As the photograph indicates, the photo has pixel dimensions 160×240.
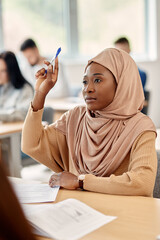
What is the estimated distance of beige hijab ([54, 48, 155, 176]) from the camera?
1532mm

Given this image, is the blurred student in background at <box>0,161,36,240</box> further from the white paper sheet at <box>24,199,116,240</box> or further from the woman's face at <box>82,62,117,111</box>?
the woman's face at <box>82,62,117,111</box>

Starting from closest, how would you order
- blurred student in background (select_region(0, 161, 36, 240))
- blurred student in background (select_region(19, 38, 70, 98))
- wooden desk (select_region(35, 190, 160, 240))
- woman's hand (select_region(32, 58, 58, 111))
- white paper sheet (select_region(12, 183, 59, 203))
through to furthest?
blurred student in background (select_region(0, 161, 36, 240))
wooden desk (select_region(35, 190, 160, 240))
white paper sheet (select_region(12, 183, 59, 203))
woman's hand (select_region(32, 58, 58, 111))
blurred student in background (select_region(19, 38, 70, 98))

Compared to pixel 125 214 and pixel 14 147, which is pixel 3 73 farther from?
pixel 125 214

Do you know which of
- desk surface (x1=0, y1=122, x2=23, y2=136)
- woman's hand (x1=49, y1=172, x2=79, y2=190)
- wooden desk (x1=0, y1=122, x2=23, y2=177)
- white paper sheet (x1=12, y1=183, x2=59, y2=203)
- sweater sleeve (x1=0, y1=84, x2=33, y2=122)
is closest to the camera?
white paper sheet (x1=12, y1=183, x2=59, y2=203)

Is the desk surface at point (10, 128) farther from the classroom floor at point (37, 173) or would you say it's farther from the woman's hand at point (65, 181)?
the woman's hand at point (65, 181)

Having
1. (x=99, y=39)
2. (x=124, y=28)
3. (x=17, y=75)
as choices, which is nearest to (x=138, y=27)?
(x=124, y=28)

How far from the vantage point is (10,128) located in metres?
3.02

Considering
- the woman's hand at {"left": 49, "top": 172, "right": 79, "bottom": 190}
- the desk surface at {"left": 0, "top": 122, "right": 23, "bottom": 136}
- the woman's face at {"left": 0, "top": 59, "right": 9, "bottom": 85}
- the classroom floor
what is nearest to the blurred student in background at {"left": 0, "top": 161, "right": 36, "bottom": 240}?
the woman's hand at {"left": 49, "top": 172, "right": 79, "bottom": 190}

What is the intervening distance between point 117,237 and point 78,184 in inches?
17.3

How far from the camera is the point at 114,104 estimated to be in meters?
1.58

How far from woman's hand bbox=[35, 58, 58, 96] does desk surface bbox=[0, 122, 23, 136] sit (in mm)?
1231

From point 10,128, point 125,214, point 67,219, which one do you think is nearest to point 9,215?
point 67,219

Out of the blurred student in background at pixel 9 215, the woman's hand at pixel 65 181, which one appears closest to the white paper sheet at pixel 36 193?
the woman's hand at pixel 65 181

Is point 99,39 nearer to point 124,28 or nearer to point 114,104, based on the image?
point 124,28
